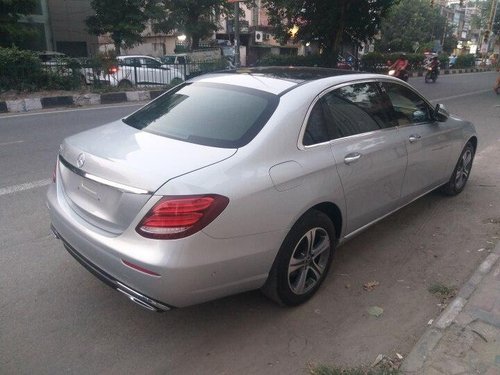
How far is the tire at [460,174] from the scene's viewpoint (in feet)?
17.3

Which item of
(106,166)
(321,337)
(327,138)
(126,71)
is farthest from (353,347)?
(126,71)

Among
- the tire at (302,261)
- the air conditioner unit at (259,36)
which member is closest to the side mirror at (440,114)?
the tire at (302,261)

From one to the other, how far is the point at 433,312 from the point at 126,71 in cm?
1484

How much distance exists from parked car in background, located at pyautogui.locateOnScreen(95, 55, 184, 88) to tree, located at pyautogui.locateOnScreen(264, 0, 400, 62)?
6.30 m

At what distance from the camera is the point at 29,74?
12.4 meters

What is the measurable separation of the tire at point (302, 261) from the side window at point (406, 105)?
4.86 ft

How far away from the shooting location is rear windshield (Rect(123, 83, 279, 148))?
2891 mm

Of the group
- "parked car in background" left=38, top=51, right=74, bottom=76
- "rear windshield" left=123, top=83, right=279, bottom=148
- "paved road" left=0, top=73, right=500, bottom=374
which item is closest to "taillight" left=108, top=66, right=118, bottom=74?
"parked car in background" left=38, top=51, right=74, bottom=76

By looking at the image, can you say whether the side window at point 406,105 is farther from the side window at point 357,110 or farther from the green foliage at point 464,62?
the green foliage at point 464,62

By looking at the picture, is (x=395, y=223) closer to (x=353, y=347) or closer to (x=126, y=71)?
(x=353, y=347)

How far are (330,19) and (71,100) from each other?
1256cm

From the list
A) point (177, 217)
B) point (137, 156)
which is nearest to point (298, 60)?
point (137, 156)

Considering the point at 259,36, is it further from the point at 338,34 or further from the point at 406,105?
the point at 406,105

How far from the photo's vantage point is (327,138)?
126 inches
